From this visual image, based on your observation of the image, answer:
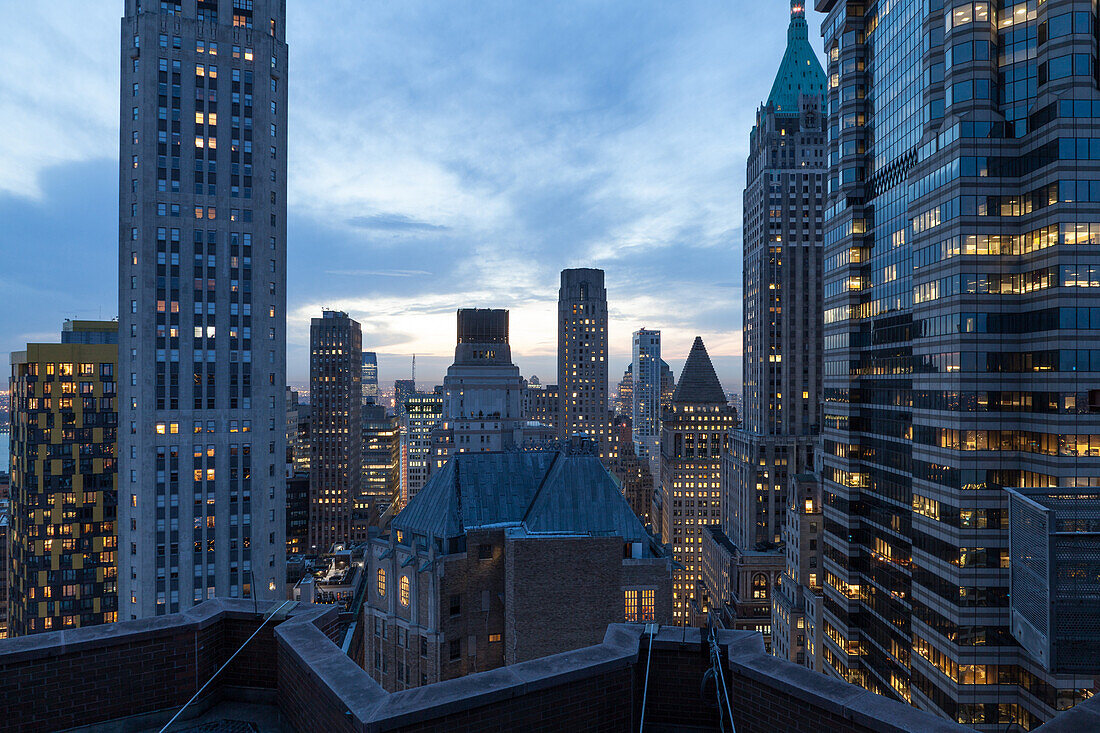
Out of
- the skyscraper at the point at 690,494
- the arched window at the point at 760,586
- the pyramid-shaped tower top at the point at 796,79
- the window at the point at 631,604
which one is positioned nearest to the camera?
the window at the point at 631,604

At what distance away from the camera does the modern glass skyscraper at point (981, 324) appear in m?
49.8

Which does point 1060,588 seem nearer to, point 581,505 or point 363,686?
point 363,686

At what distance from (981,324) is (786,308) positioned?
111 metres

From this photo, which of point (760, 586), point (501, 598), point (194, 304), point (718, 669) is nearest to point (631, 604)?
point (501, 598)

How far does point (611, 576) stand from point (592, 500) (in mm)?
7466

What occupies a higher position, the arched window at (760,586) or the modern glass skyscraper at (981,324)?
the modern glass skyscraper at (981,324)

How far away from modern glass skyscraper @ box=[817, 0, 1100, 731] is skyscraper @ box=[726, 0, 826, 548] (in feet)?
294

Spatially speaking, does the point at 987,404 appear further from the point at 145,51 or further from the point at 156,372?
the point at 145,51

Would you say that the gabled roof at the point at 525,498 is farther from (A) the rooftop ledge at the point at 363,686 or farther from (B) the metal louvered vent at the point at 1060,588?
(A) the rooftop ledge at the point at 363,686

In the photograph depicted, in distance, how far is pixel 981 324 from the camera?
177 feet

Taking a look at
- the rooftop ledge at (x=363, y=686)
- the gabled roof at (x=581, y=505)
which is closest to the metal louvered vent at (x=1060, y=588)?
the rooftop ledge at (x=363, y=686)

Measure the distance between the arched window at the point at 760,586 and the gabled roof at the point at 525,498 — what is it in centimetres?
9726

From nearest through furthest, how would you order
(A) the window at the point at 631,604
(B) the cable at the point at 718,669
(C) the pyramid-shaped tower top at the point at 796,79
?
(B) the cable at the point at 718,669
(A) the window at the point at 631,604
(C) the pyramid-shaped tower top at the point at 796,79

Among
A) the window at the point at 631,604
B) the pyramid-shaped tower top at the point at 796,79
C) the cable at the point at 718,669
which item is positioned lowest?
the window at the point at 631,604
